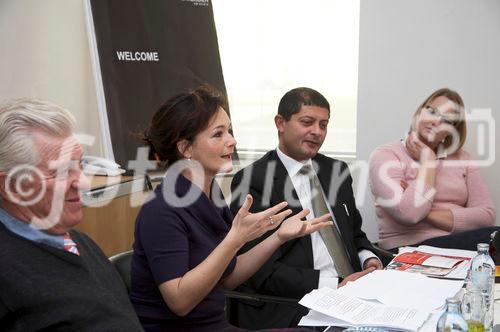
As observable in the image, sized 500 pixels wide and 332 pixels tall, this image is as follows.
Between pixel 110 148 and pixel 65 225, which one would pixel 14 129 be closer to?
pixel 65 225

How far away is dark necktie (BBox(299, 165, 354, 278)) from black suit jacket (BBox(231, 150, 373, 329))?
1.8 inches

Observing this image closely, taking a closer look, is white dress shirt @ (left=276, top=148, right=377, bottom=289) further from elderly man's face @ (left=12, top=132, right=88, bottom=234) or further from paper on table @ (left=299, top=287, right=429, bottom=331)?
elderly man's face @ (left=12, top=132, right=88, bottom=234)

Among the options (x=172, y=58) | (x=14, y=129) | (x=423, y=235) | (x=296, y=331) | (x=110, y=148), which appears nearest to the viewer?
(x=14, y=129)

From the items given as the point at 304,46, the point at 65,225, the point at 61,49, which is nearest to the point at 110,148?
the point at 61,49

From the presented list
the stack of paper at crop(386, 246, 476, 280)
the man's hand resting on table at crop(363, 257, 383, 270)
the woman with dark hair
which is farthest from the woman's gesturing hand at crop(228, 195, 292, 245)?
the man's hand resting on table at crop(363, 257, 383, 270)

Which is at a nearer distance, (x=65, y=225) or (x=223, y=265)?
(x=65, y=225)

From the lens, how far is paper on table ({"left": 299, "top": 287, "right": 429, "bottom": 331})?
61.7 inches

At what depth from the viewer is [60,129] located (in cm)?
155

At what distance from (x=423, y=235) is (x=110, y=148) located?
1880 millimetres

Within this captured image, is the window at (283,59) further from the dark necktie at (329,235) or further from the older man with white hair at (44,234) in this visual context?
the older man with white hair at (44,234)

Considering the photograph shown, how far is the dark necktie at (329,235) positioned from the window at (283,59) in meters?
1.39

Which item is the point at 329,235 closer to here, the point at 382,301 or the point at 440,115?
the point at 382,301

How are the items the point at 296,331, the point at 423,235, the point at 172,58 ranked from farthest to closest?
1. the point at 172,58
2. the point at 423,235
3. the point at 296,331

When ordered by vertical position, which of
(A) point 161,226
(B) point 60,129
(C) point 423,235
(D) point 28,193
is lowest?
(C) point 423,235
